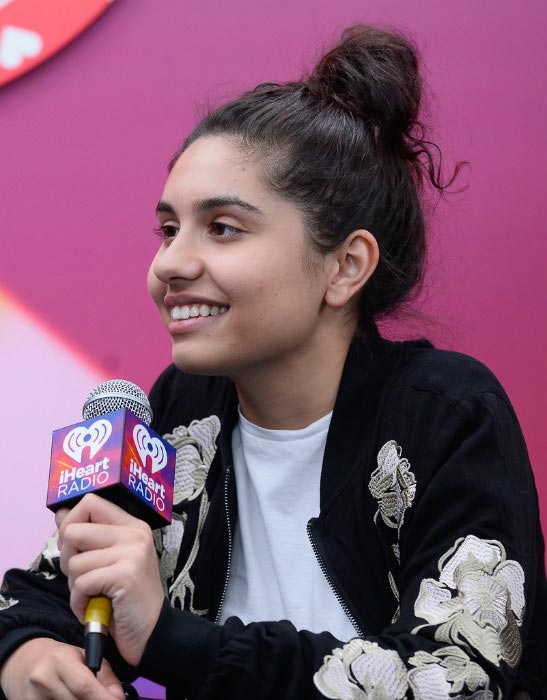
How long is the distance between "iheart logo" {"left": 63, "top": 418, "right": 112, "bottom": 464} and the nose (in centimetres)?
25

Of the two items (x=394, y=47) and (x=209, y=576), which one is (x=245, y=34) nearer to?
(x=394, y=47)

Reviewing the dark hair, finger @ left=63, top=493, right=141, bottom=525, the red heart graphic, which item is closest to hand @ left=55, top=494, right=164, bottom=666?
finger @ left=63, top=493, right=141, bottom=525

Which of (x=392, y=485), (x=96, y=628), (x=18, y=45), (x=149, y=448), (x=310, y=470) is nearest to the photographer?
(x=96, y=628)

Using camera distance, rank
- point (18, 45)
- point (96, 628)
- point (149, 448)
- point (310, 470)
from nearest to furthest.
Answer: point (96, 628) → point (149, 448) → point (310, 470) → point (18, 45)

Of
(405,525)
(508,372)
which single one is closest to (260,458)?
(405,525)

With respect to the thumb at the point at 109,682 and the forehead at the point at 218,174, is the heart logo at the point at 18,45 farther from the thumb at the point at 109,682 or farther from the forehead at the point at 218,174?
the thumb at the point at 109,682

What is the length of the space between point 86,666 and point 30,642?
18 centimetres

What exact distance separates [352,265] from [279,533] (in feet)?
1.12

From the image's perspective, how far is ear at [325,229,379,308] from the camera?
4.16 feet

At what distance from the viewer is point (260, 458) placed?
51.5 inches

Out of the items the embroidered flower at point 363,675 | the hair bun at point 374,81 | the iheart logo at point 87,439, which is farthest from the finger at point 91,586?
the hair bun at point 374,81

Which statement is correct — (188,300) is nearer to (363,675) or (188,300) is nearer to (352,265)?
(352,265)

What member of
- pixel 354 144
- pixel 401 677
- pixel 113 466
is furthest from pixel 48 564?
pixel 354 144

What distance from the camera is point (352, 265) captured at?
50.6 inches
